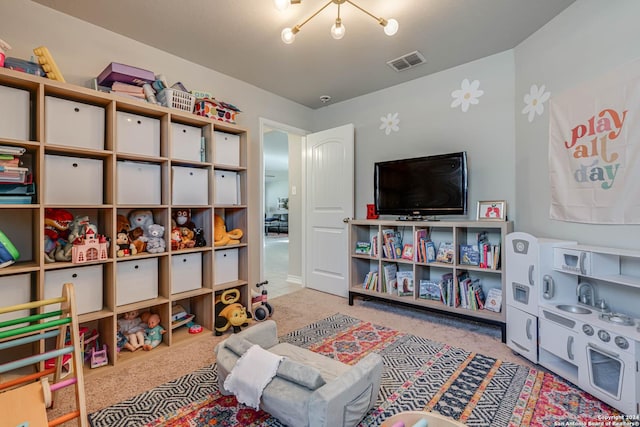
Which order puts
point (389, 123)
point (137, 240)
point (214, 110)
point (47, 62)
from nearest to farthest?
point (47, 62) < point (137, 240) < point (214, 110) < point (389, 123)

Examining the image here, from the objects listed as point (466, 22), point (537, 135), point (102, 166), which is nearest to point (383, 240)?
point (537, 135)

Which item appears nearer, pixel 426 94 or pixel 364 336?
pixel 364 336

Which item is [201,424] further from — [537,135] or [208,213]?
[537,135]

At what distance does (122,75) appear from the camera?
2145 millimetres

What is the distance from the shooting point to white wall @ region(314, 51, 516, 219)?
8.99 ft

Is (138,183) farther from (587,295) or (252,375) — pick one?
(587,295)

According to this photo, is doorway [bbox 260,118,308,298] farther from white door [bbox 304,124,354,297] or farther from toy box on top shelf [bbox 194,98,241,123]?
toy box on top shelf [bbox 194,98,241,123]

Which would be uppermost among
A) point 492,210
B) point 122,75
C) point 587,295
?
point 122,75

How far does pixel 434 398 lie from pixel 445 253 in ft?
4.63

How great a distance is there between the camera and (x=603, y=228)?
188 cm

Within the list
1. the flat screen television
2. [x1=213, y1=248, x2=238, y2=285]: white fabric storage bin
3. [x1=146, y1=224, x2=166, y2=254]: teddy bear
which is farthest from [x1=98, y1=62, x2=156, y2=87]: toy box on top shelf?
the flat screen television

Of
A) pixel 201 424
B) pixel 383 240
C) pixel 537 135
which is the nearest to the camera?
pixel 201 424

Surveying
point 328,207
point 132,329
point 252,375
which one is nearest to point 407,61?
point 328,207

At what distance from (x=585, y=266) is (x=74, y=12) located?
3759mm
